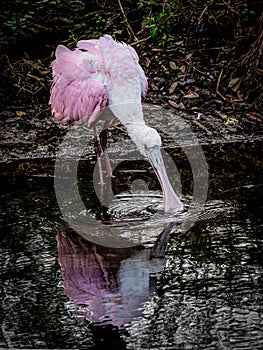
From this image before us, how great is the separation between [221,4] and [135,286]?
6.67 meters

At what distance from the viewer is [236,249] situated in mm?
5250

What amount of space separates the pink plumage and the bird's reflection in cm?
176

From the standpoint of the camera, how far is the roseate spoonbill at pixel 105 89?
6.52 meters

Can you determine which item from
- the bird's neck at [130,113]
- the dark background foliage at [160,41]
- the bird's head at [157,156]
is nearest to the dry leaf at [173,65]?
the dark background foliage at [160,41]

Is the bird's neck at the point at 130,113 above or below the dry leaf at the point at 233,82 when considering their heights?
above

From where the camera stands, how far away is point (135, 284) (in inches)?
188

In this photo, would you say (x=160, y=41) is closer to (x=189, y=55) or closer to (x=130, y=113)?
(x=189, y=55)

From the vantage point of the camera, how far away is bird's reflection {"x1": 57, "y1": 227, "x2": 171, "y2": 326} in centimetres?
439

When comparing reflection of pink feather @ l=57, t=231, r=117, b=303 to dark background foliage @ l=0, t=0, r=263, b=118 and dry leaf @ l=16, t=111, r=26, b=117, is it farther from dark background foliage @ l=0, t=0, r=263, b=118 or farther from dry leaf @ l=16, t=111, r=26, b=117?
dark background foliage @ l=0, t=0, r=263, b=118

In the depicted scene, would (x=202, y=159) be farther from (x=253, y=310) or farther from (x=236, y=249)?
(x=253, y=310)

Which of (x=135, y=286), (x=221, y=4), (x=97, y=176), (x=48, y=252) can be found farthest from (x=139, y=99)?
(x=221, y=4)

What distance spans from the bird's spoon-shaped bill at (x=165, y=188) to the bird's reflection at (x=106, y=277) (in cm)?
37

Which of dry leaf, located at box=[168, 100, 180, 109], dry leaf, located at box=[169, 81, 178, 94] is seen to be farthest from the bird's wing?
dry leaf, located at box=[169, 81, 178, 94]

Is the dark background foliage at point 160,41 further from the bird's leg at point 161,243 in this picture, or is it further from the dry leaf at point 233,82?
the bird's leg at point 161,243
